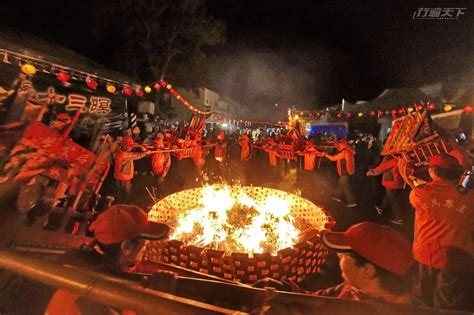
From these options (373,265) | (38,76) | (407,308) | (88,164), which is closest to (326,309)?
(407,308)

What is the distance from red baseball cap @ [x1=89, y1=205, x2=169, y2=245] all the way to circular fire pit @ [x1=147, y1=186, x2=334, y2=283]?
1915mm

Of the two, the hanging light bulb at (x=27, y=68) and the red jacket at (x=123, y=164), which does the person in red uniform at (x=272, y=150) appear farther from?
the hanging light bulb at (x=27, y=68)

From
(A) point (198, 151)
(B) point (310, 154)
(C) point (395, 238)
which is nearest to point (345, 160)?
(B) point (310, 154)

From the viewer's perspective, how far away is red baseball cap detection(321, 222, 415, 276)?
2111mm

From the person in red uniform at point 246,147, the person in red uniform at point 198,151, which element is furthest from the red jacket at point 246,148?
the person in red uniform at point 198,151

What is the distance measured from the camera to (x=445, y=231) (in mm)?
3422

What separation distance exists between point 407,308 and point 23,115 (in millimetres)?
2493

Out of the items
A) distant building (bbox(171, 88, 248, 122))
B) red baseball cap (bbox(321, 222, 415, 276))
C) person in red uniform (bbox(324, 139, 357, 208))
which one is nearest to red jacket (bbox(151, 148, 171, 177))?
person in red uniform (bbox(324, 139, 357, 208))

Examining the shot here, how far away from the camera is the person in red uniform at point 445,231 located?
3.38 metres

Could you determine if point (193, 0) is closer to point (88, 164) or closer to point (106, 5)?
point (106, 5)

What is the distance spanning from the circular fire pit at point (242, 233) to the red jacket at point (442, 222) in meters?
1.57

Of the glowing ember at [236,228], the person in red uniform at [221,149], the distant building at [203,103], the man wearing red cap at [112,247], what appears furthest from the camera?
the distant building at [203,103]

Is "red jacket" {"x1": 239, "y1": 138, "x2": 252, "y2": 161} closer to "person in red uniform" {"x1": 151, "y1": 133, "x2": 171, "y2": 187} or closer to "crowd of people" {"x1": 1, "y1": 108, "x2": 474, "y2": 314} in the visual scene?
"person in red uniform" {"x1": 151, "y1": 133, "x2": 171, "y2": 187}

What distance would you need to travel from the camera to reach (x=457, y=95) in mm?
13773
